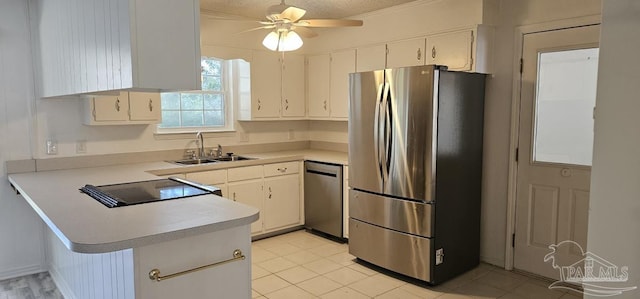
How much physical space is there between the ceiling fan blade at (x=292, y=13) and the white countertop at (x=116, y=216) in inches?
53.2

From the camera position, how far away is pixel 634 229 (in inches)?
63.7

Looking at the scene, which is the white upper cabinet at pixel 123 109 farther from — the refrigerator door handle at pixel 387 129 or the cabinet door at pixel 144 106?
the refrigerator door handle at pixel 387 129

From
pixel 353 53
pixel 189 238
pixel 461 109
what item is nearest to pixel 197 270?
pixel 189 238

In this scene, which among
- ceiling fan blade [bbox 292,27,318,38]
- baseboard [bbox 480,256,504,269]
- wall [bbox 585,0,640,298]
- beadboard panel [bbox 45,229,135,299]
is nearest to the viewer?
wall [bbox 585,0,640,298]

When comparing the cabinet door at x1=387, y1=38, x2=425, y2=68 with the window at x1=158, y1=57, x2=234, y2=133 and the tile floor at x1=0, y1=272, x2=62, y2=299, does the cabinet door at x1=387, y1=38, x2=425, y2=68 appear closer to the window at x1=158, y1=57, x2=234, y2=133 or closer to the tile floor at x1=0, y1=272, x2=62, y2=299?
the window at x1=158, y1=57, x2=234, y2=133

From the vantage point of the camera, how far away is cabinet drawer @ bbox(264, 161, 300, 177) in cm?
437

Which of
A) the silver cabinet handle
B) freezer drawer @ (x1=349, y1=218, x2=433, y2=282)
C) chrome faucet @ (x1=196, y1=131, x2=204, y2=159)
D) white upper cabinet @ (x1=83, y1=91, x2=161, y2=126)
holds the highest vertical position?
white upper cabinet @ (x1=83, y1=91, x2=161, y2=126)

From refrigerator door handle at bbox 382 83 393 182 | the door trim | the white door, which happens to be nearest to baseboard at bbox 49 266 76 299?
refrigerator door handle at bbox 382 83 393 182

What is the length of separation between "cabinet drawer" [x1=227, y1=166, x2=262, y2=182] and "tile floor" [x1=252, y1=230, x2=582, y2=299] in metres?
0.76

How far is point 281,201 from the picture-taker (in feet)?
14.8

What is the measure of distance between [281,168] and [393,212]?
4.93 ft

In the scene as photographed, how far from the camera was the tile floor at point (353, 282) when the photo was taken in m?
3.15

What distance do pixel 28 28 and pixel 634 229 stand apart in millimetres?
4293

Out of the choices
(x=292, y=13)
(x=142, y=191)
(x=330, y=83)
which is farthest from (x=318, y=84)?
(x=142, y=191)
